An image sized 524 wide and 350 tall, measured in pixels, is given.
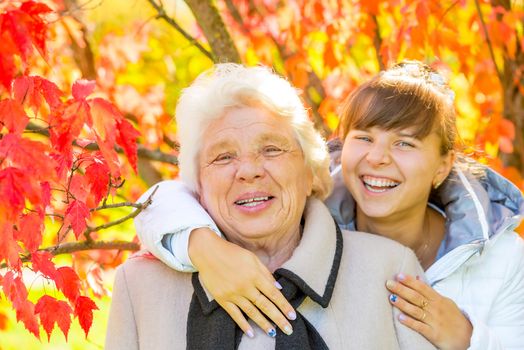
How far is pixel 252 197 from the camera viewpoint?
8.75ft

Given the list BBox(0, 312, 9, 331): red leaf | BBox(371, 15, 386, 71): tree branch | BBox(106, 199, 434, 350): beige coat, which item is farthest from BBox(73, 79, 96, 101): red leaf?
BBox(0, 312, 9, 331): red leaf

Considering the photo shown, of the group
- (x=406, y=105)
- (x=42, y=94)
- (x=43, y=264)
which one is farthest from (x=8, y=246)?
(x=406, y=105)

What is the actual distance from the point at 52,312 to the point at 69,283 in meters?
0.10

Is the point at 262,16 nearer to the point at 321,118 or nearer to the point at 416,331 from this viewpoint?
the point at 321,118

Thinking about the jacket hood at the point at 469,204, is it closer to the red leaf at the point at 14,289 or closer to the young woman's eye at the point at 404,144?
the young woman's eye at the point at 404,144

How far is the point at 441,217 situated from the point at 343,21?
1.67m

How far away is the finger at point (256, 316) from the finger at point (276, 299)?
0.08 feet

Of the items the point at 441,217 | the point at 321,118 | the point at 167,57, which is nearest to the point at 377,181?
the point at 441,217

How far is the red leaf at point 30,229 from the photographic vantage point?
2311 mm

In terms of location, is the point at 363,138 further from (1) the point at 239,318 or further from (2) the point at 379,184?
(1) the point at 239,318

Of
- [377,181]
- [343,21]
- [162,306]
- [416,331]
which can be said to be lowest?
[416,331]

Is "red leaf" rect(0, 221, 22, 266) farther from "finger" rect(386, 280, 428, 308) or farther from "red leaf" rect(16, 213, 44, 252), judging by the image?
"finger" rect(386, 280, 428, 308)

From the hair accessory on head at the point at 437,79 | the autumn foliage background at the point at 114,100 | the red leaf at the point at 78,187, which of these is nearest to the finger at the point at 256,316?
the autumn foliage background at the point at 114,100

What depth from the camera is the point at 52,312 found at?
8.21ft
